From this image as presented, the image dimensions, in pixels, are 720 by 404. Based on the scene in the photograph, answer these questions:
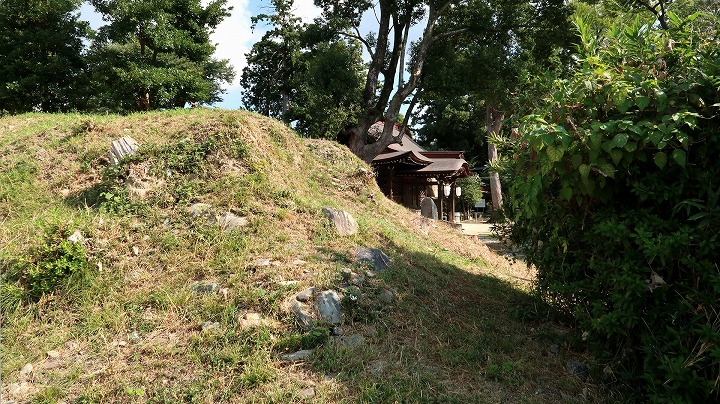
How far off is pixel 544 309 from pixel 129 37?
14.7 metres

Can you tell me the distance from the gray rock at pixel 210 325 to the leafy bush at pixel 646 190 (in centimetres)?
259

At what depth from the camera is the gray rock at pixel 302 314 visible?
3.53 m

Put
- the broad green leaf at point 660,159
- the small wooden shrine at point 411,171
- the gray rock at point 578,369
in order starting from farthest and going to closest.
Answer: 1. the small wooden shrine at point 411,171
2. the gray rock at point 578,369
3. the broad green leaf at point 660,159

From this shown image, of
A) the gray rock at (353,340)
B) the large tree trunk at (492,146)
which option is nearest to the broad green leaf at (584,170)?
the gray rock at (353,340)

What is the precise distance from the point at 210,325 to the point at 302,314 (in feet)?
2.48

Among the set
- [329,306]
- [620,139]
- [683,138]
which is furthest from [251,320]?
[683,138]

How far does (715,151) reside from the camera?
241 centimetres

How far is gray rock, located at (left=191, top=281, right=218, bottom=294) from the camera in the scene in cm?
391

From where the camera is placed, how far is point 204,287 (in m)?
3.95

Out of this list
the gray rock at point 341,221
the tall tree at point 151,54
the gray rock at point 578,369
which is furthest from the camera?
the tall tree at point 151,54

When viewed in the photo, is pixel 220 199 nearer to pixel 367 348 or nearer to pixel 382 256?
pixel 382 256

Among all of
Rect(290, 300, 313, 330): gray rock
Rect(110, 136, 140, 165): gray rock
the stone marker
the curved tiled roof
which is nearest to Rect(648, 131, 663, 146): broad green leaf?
Rect(290, 300, 313, 330): gray rock

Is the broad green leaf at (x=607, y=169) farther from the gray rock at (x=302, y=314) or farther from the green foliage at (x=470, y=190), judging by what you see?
the green foliage at (x=470, y=190)

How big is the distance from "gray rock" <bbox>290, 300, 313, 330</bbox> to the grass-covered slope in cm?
5
